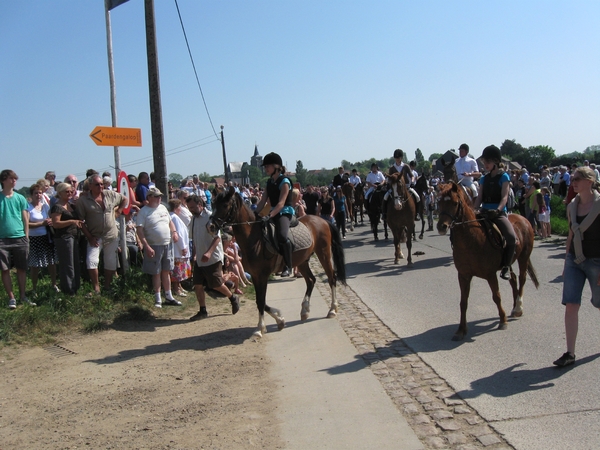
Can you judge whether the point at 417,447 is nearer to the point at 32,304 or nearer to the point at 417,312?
the point at 417,312

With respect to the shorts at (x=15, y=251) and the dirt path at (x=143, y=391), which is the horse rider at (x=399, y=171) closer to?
the dirt path at (x=143, y=391)

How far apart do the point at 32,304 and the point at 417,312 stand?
20.3 feet

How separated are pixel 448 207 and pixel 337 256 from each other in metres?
2.96

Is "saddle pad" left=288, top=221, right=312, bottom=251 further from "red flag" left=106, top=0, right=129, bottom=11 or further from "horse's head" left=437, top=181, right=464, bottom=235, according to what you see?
"red flag" left=106, top=0, right=129, bottom=11

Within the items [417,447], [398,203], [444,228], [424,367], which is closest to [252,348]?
[424,367]

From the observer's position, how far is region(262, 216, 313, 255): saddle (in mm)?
8227

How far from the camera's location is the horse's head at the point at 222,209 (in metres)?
7.79

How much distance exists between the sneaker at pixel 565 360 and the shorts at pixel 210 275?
528cm

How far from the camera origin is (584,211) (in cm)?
588

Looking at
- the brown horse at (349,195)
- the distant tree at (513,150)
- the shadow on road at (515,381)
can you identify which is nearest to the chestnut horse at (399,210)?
the shadow on road at (515,381)

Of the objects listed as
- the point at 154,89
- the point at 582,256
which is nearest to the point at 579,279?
the point at 582,256

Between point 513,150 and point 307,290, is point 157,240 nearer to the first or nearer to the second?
point 307,290

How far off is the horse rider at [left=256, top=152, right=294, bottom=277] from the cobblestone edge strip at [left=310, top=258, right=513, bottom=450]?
1538 millimetres

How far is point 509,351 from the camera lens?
647cm
